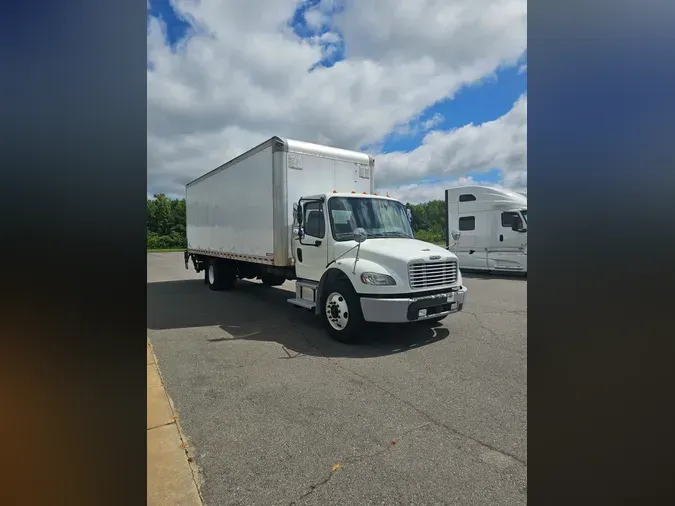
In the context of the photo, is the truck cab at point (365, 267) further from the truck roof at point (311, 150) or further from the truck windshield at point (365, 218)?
the truck roof at point (311, 150)

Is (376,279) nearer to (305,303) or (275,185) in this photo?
(305,303)

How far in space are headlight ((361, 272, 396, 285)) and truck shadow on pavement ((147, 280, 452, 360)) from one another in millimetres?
954

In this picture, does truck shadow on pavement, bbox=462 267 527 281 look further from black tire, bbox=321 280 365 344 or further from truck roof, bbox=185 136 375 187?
black tire, bbox=321 280 365 344

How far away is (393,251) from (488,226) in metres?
10.6

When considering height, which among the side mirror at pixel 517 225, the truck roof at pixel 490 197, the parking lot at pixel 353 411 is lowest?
the parking lot at pixel 353 411

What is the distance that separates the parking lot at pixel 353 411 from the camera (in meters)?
2.52

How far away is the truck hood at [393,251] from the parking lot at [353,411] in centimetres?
129

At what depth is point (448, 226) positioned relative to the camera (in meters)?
17.1

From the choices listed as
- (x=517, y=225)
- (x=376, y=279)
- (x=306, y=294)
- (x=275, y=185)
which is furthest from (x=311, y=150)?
(x=517, y=225)

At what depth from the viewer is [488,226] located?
→ 15375mm

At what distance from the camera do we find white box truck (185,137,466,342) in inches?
229

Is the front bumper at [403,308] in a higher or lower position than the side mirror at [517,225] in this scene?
lower
